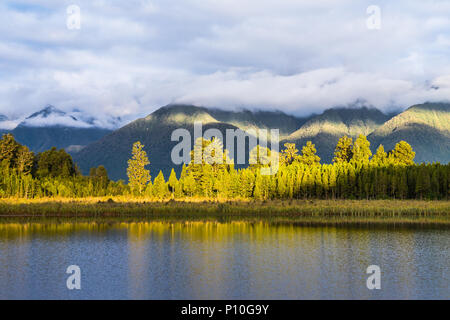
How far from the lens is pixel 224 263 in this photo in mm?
37125

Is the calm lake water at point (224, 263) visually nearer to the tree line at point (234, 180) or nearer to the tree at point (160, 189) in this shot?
the tree line at point (234, 180)

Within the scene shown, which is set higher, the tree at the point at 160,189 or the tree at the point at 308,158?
the tree at the point at 308,158

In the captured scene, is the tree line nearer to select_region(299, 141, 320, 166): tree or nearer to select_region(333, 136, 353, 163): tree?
select_region(299, 141, 320, 166): tree

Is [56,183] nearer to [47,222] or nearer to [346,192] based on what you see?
[47,222]

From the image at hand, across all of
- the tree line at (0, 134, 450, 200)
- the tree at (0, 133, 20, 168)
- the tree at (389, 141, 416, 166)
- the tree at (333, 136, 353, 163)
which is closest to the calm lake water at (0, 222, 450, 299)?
the tree line at (0, 134, 450, 200)

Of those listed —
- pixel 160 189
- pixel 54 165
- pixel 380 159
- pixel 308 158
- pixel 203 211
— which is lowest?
pixel 203 211

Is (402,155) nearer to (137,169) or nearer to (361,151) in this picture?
(361,151)

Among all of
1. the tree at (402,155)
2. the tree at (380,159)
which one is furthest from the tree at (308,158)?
the tree at (402,155)

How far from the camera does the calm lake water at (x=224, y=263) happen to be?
29.0 metres

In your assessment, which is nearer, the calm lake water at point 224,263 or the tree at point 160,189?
the calm lake water at point 224,263

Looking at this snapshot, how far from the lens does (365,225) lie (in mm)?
64375

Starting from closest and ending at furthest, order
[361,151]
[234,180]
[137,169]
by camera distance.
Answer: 1. [137,169]
2. [234,180]
3. [361,151]


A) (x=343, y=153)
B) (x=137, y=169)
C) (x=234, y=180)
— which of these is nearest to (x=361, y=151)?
(x=343, y=153)
